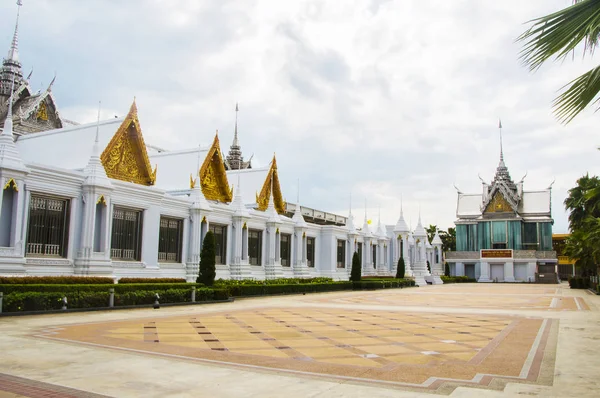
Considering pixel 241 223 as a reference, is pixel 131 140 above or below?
above

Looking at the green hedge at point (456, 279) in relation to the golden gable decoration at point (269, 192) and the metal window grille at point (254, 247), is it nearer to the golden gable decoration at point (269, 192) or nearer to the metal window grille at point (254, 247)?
the golden gable decoration at point (269, 192)

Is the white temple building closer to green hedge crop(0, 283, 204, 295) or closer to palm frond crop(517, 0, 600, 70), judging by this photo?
green hedge crop(0, 283, 204, 295)

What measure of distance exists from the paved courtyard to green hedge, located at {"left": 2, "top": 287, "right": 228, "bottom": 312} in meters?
0.77

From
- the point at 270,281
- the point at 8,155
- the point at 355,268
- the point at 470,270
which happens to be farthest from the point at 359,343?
the point at 470,270

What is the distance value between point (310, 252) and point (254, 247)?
7835 mm

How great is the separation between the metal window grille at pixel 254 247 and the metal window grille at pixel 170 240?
6.22 meters

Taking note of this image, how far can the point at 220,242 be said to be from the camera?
28891 mm

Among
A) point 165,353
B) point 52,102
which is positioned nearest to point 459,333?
point 165,353

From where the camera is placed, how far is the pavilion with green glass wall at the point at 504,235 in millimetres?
67125

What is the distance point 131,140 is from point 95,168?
4.25m

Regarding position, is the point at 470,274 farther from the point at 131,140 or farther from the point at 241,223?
the point at 131,140

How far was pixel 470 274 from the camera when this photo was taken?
7169 centimetres

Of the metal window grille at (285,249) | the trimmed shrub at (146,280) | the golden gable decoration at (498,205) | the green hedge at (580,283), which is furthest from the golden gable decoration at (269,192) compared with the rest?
the golden gable decoration at (498,205)

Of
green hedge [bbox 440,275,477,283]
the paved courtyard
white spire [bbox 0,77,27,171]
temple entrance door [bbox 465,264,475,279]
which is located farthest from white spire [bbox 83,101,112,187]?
temple entrance door [bbox 465,264,475,279]
